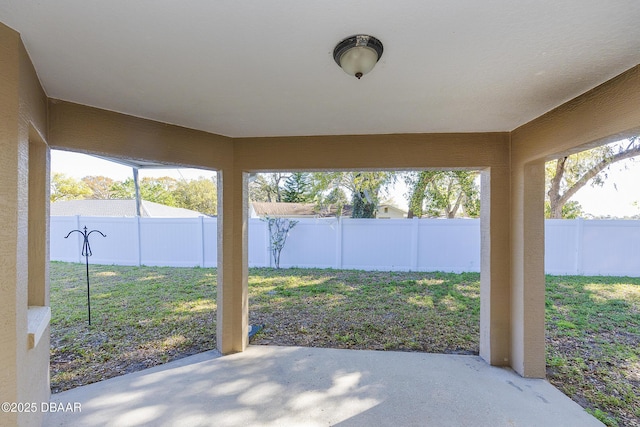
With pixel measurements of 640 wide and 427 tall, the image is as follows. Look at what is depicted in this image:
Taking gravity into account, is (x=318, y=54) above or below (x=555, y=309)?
above

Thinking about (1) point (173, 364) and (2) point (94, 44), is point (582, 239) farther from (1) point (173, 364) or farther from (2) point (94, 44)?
(2) point (94, 44)

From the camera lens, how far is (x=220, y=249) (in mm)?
3461

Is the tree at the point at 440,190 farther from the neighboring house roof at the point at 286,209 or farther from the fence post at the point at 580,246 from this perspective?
the neighboring house roof at the point at 286,209

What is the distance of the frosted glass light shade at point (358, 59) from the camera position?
1556 mm

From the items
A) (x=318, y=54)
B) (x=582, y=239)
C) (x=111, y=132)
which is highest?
(x=318, y=54)

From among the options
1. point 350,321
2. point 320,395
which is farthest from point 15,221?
point 350,321

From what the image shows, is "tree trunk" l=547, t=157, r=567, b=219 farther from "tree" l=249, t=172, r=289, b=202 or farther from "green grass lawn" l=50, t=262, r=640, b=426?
"tree" l=249, t=172, r=289, b=202

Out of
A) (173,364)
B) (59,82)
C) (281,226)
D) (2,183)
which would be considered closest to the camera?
(2,183)

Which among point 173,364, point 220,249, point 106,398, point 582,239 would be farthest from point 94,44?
point 582,239

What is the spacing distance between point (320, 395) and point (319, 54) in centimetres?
282

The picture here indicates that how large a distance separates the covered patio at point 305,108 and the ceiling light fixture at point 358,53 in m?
0.05

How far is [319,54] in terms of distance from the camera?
167 cm

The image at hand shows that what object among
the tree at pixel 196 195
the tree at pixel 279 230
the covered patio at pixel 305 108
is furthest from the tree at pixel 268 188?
the covered patio at pixel 305 108

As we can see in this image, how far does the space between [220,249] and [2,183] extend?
2.15 m
